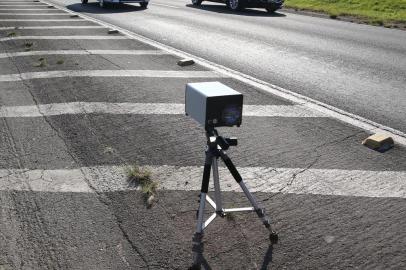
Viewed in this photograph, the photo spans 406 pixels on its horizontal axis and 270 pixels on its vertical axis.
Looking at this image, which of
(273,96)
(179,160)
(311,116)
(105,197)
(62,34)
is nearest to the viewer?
(105,197)

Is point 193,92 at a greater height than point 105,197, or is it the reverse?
point 193,92

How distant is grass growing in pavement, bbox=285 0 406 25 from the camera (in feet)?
58.6

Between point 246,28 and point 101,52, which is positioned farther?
point 246,28

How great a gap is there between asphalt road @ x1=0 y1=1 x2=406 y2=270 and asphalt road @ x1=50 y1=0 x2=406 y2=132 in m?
1.15

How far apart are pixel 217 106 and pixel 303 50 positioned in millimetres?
8717

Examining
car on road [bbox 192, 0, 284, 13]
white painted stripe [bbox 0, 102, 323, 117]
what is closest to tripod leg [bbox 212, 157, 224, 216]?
white painted stripe [bbox 0, 102, 323, 117]

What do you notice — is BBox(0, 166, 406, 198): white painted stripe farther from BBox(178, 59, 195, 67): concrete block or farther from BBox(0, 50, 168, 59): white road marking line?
BBox(0, 50, 168, 59): white road marking line

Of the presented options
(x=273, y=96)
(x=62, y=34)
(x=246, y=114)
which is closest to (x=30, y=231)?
(x=246, y=114)

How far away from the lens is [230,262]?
127 inches

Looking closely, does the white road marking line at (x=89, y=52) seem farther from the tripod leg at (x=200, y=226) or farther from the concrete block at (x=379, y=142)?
the tripod leg at (x=200, y=226)

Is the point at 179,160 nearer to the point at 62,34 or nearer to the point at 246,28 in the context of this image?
the point at 62,34

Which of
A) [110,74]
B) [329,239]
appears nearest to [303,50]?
[110,74]

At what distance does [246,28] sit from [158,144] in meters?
10.2

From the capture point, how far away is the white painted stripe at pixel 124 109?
6301 mm
